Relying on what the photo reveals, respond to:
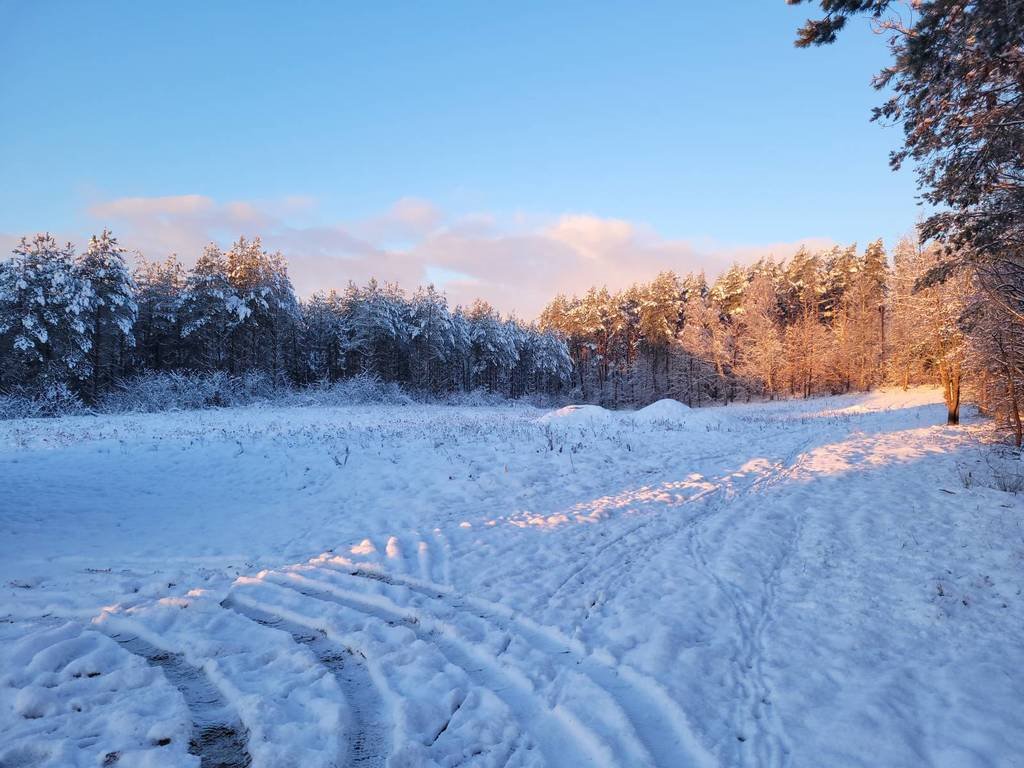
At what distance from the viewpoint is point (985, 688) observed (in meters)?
3.86

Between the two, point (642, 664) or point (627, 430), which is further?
point (627, 430)

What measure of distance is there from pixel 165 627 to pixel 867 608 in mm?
7453

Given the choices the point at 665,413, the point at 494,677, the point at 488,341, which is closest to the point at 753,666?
the point at 494,677

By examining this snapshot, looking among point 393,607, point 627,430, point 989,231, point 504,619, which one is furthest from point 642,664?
point 627,430

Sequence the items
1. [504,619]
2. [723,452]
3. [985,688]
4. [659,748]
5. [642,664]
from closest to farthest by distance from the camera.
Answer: [659,748] < [985,688] < [642,664] < [504,619] < [723,452]

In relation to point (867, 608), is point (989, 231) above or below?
above

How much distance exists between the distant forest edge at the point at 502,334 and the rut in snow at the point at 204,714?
1252 cm

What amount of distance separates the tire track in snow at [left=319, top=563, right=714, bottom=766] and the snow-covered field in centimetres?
2

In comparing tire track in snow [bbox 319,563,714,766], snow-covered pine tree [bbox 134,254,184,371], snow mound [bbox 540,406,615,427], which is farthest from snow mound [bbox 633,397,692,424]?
snow-covered pine tree [bbox 134,254,184,371]

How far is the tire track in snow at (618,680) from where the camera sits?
322 centimetres

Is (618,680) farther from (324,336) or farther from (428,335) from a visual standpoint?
(324,336)

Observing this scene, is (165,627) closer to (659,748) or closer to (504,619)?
(504,619)

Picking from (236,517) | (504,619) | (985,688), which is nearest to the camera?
(985,688)

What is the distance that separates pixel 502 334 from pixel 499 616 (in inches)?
2081
